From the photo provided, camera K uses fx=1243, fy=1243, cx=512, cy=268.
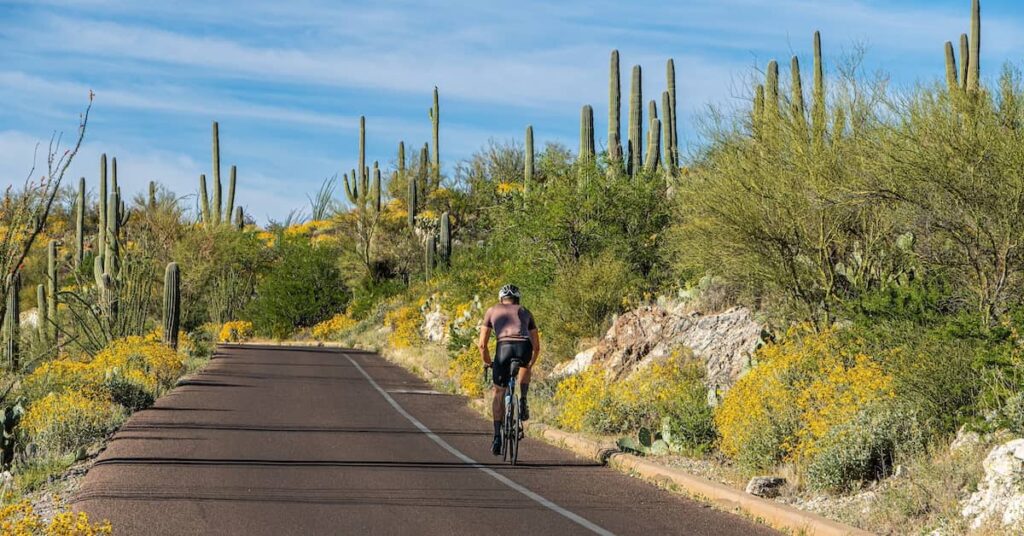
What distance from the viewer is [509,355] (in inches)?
607

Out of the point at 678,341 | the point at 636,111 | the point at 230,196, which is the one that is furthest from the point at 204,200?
the point at 678,341

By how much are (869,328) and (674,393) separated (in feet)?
12.1

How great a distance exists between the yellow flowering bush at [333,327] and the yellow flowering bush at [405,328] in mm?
8439

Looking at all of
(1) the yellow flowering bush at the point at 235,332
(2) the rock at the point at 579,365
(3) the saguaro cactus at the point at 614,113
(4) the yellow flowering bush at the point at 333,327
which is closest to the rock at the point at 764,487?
(2) the rock at the point at 579,365

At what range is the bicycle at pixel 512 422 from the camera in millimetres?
15227

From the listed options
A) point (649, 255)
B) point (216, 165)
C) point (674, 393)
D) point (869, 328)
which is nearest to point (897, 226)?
point (869, 328)

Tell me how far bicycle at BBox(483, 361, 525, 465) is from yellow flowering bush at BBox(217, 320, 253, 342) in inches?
1817

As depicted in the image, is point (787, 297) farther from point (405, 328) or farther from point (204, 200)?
point (204, 200)

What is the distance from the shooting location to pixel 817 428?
12.8 metres

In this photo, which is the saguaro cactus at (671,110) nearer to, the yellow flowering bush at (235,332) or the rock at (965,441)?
the yellow flowering bush at (235,332)

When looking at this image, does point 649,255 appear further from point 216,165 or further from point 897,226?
point 216,165

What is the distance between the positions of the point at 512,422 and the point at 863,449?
15.6ft

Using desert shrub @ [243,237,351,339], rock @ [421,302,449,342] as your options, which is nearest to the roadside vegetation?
rock @ [421,302,449,342]

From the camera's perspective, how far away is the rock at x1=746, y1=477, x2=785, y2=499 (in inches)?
483
